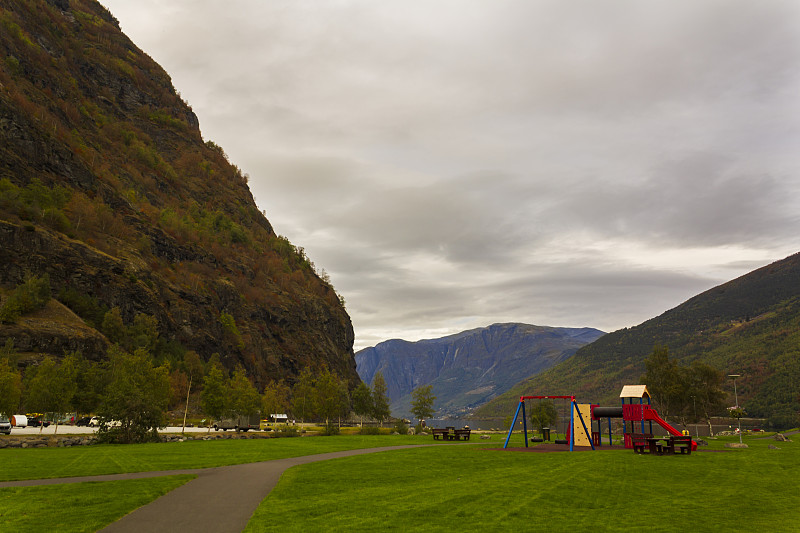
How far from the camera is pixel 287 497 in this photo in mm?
16828

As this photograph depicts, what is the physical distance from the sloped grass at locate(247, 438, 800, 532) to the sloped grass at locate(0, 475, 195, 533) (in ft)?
13.1

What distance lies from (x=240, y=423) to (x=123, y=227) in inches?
2817

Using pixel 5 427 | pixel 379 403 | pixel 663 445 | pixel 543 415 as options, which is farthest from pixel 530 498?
pixel 543 415

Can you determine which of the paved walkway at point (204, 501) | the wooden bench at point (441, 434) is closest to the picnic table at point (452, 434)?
the wooden bench at point (441, 434)

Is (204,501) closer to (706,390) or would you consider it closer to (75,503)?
(75,503)

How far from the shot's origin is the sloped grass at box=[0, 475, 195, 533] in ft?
41.7

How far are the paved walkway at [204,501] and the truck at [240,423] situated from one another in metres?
52.9

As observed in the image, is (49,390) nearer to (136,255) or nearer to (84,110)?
(136,255)

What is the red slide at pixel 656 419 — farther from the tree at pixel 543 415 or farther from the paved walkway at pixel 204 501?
the tree at pixel 543 415

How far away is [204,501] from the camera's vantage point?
1599cm

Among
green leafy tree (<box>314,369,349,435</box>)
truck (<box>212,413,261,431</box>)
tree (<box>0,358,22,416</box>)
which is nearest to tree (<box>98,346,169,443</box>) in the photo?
tree (<box>0,358,22,416</box>)

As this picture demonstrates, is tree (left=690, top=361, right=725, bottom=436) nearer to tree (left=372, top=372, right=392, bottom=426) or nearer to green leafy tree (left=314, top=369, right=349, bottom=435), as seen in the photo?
tree (left=372, top=372, right=392, bottom=426)

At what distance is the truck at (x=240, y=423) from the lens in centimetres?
7444

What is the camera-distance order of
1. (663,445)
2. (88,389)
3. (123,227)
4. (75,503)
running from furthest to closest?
(123,227)
(88,389)
(663,445)
(75,503)
